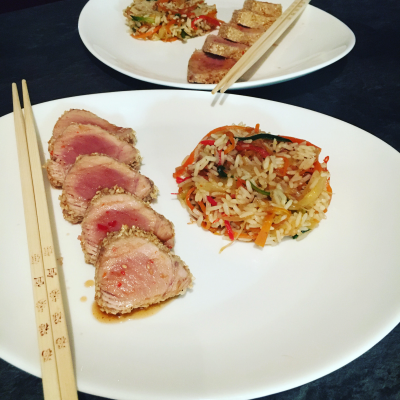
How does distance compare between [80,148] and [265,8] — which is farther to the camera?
[265,8]

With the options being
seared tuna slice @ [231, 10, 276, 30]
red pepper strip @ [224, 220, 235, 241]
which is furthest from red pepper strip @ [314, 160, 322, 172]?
seared tuna slice @ [231, 10, 276, 30]

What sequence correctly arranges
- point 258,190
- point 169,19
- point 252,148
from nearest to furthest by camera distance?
point 258,190 → point 252,148 → point 169,19

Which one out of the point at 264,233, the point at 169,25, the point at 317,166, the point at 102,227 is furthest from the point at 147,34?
the point at 264,233

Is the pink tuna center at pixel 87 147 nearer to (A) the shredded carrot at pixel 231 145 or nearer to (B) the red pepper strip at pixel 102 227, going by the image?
(B) the red pepper strip at pixel 102 227

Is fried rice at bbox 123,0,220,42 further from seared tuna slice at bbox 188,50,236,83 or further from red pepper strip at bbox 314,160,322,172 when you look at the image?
red pepper strip at bbox 314,160,322,172

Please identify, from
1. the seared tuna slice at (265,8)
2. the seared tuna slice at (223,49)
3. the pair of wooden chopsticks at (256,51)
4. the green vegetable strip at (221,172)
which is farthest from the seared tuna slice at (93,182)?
the seared tuna slice at (265,8)

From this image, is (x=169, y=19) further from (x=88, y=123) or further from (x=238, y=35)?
(x=88, y=123)
